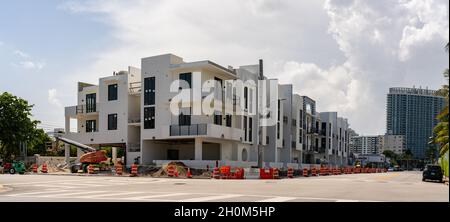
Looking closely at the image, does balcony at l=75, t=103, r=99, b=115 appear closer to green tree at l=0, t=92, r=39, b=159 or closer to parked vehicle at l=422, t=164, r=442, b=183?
green tree at l=0, t=92, r=39, b=159

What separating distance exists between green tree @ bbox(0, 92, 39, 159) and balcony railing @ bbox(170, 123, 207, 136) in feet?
58.9

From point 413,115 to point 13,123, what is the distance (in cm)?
13061

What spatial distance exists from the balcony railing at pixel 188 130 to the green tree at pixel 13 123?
18.0 metres

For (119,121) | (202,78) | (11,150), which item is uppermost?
(202,78)

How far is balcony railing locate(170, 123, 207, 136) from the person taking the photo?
152 feet

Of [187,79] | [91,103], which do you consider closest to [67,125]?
[91,103]

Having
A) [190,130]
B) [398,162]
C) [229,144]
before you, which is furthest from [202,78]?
[398,162]

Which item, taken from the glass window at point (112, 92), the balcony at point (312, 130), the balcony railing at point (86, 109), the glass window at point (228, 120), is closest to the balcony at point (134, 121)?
the glass window at point (112, 92)

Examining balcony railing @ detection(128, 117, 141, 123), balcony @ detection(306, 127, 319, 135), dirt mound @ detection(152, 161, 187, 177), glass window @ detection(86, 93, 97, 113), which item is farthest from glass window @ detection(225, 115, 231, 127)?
balcony @ detection(306, 127, 319, 135)

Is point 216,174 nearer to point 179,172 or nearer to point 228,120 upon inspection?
point 179,172

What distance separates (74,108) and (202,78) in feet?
61.4

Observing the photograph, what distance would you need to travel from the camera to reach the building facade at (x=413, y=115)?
14038cm
